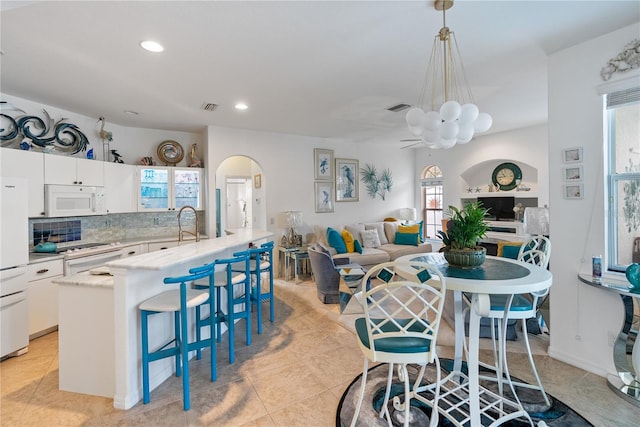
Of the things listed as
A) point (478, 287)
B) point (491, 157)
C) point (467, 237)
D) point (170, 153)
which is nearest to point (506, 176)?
point (491, 157)

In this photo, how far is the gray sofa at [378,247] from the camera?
5.36 metres

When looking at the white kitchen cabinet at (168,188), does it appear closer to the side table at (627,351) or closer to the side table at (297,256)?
the side table at (297,256)

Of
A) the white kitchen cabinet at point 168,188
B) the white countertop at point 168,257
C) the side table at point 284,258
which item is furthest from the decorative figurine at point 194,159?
the white countertop at point 168,257

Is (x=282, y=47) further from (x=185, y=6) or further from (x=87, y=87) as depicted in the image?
(x=87, y=87)

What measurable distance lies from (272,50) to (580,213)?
3.06 metres

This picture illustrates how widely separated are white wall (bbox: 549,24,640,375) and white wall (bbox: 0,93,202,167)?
515 centimetres

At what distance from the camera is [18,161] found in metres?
3.19

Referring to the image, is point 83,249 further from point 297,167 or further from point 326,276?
point 297,167

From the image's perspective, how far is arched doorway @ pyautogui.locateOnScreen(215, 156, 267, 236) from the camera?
239 inches

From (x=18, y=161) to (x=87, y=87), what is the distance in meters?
1.10

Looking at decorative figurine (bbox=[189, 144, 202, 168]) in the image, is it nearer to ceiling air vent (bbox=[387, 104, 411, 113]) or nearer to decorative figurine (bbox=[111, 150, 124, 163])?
decorative figurine (bbox=[111, 150, 124, 163])

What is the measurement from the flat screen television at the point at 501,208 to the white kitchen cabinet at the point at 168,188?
5.55 metres

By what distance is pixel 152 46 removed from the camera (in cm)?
243

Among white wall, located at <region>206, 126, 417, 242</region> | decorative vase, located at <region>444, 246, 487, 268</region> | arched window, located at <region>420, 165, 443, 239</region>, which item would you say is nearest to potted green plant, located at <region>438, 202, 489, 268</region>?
decorative vase, located at <region>444, 246, 487, 268</region>
